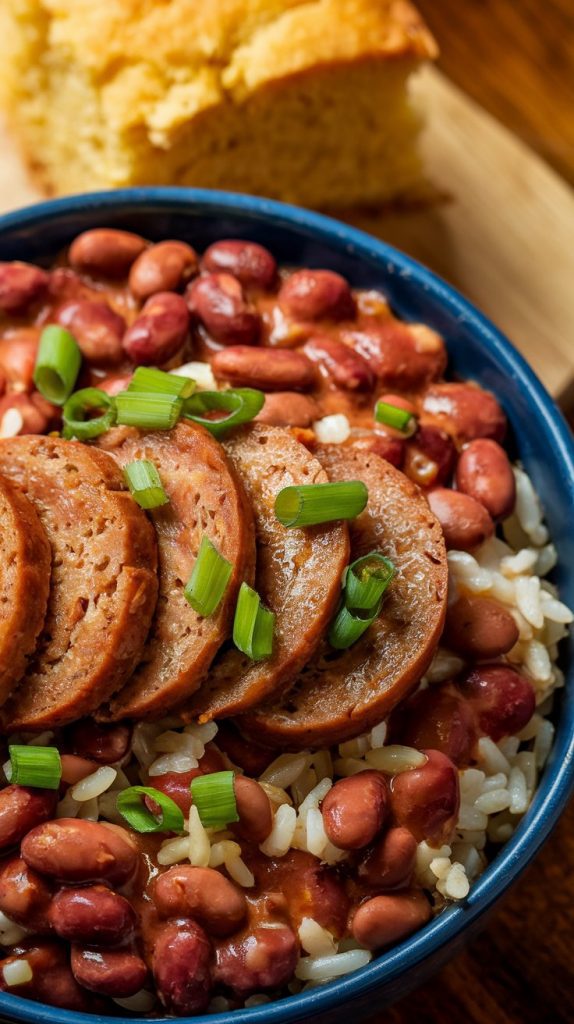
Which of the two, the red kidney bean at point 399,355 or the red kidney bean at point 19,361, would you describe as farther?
the red kidney bean at point 399,355

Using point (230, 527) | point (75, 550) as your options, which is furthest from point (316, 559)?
point (75, 550)

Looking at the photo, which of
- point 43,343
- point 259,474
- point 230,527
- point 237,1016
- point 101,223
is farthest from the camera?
point 101,223

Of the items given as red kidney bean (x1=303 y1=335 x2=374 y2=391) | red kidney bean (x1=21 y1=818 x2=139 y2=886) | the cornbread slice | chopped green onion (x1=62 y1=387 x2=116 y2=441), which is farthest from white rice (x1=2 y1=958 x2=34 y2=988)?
the cornbread slice

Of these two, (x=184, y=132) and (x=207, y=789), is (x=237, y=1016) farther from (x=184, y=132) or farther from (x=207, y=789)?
(x=184, y=132)

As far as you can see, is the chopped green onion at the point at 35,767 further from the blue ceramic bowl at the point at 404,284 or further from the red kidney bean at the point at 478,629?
the red kidney bean at the point at 478,629

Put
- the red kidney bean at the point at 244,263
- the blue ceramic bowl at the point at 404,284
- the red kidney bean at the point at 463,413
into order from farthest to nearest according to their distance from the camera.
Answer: the red kidney bean at the point at 244,263 < the red kidney bean at the point at 463,413 < the blue ceramic bowl at the point at 404,284

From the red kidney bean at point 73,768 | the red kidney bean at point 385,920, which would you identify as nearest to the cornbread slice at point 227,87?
the red kidney bean at point 73,768

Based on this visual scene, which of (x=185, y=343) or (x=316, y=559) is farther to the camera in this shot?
(x=185, y=343)

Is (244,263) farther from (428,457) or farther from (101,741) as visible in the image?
(101,741)
